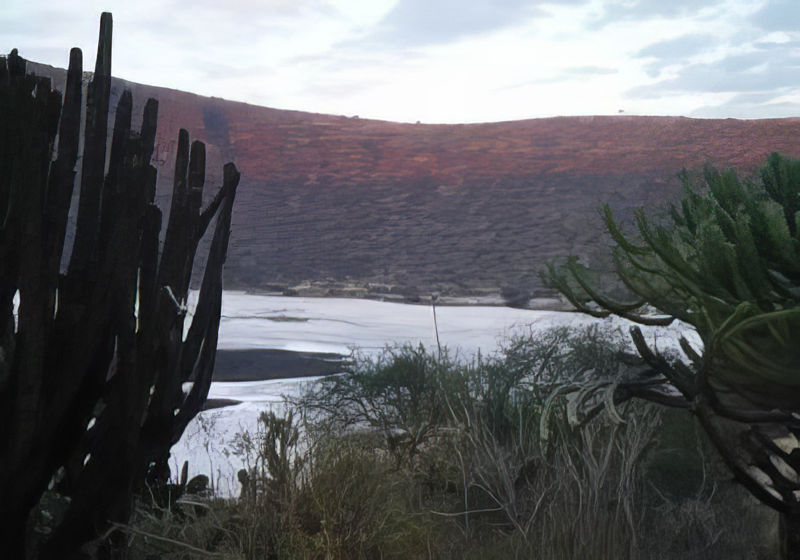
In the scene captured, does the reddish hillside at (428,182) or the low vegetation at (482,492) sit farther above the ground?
the reddish hillside at (428,182)

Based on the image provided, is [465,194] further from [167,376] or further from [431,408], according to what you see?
[167,376]

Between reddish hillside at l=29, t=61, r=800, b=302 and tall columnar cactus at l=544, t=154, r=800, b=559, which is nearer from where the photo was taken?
tall columnar cactus at l=544, t=154, r=800, b=559

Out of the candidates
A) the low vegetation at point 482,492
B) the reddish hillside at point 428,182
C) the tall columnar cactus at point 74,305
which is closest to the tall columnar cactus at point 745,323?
the low vegetation at point 482,492

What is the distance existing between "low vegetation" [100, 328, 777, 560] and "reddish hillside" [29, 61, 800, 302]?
24.3ft

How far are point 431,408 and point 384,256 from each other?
822 centimetres

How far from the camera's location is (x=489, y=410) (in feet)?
15.2

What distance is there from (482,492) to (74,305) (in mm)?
2376

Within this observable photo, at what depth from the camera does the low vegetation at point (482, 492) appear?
2959mm

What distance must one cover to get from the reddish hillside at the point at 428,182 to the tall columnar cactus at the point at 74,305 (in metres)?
9.40

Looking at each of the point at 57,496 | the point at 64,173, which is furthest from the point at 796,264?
the point at 57,496

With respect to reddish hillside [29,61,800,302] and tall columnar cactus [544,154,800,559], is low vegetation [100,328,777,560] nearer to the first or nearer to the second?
tall columnar cactus [544,154,800,559]

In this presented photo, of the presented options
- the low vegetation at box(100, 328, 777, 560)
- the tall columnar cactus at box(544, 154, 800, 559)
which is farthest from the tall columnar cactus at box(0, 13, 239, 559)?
the tall columnar cactus at box(544, 154, 800, 559)

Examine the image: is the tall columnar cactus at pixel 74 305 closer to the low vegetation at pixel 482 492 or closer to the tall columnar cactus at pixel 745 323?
the low vegetation at pixel 482 492

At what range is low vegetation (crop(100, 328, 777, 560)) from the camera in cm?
296
